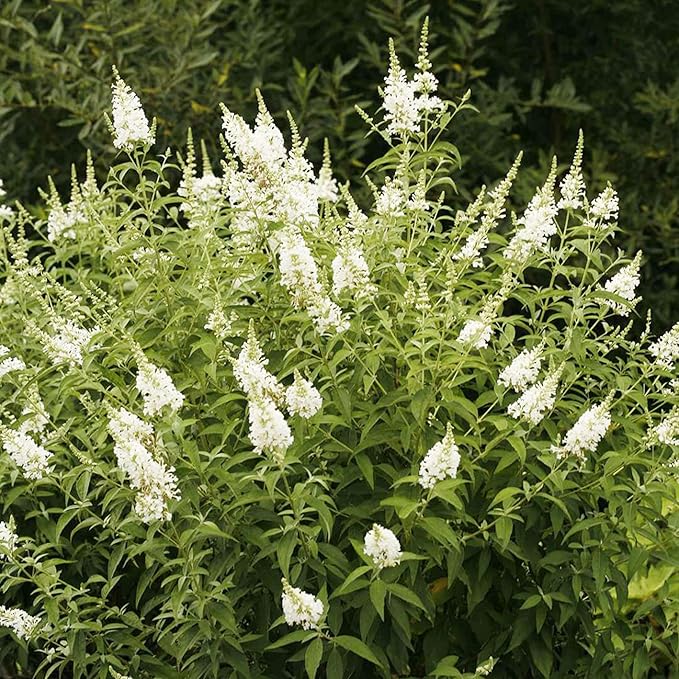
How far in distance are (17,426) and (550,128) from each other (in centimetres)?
564

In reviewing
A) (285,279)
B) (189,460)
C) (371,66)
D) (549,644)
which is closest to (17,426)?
(189,460)

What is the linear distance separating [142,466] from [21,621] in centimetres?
85

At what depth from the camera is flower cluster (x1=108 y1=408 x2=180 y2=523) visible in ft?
11.1

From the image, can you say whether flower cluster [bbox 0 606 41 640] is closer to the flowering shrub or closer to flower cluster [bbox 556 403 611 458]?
the flowering shrub

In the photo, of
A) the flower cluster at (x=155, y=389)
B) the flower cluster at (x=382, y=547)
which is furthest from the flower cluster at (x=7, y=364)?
the flower cluster at (x=382, y=547)

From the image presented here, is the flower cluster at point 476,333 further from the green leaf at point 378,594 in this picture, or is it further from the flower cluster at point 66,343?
the flower cluster at point 66,343

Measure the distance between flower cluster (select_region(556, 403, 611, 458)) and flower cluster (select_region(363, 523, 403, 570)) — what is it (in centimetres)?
55

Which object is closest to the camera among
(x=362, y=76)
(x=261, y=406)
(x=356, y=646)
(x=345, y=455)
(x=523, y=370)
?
(x=261, y=406)

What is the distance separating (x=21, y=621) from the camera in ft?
13.0

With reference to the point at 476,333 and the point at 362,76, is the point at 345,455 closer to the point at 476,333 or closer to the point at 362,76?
the point at 476,333

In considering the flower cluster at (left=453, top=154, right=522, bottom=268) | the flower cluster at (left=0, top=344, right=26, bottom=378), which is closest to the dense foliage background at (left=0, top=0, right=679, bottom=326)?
the flower cluster at (left=0, top=344, right=26, bottom=378)

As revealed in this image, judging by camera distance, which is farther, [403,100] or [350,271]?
[403,100]

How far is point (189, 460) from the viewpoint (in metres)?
3.86

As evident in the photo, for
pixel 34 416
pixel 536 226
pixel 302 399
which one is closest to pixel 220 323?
pixel 302 399
